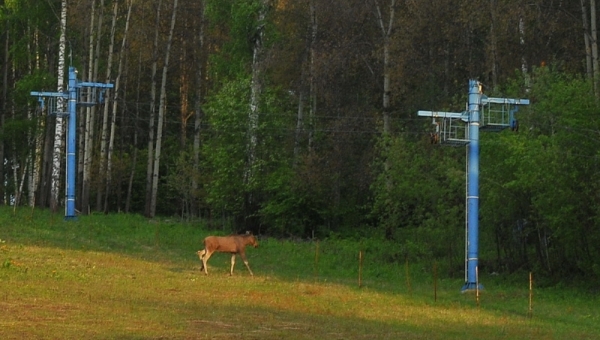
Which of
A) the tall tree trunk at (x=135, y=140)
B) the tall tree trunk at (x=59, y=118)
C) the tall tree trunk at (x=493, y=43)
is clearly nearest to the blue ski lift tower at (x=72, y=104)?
the tall tree trunk at (x=59, y=118)

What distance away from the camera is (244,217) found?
4862 cm

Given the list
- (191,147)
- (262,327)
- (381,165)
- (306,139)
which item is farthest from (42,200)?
(262,327)

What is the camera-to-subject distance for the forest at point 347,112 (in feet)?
118

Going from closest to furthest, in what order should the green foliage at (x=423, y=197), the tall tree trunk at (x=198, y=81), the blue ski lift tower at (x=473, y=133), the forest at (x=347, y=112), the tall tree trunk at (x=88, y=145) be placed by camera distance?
the blue ski lift tower at (x=473, y=133) < the forest at (x=347, y=112) < the green foliage at (x=423, y=197) < the tall tree trunk at (x=88, y=145) < the tall tree trunk at (x=198, y=81)

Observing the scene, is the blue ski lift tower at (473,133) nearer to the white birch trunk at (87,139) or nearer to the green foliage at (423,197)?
the green foliage at (423,197)

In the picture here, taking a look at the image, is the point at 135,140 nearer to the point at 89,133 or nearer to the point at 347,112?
the point at 89,133

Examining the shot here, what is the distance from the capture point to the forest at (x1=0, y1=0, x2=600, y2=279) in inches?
1420

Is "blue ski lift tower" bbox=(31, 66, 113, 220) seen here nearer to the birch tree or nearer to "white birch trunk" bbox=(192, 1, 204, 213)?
the birch tree

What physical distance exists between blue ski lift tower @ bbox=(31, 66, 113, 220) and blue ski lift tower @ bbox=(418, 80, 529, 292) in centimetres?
1684

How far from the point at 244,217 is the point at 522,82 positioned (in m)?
15.2

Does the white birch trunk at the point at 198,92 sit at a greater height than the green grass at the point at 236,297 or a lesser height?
greater

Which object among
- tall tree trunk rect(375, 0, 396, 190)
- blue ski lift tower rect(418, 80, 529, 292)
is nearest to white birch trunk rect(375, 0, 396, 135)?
tall tree trunk rect(375, 0, 396, 190)

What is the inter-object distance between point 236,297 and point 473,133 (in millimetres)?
9867

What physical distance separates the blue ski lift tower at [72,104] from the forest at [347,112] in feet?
1.05
